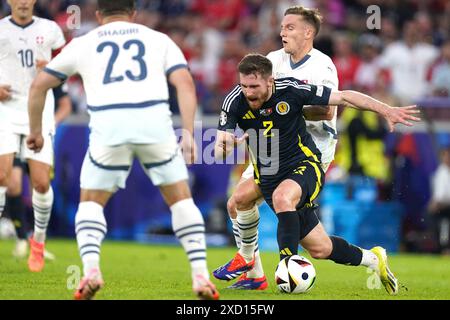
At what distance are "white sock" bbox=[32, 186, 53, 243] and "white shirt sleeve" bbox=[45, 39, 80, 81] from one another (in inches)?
135

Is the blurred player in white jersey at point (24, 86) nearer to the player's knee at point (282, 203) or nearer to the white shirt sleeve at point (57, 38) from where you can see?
the white shirt sleeve at point (57, 38)

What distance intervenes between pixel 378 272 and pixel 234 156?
21.7 ft

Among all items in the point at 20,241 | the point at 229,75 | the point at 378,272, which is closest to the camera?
the point at 378,272

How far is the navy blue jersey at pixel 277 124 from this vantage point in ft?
27.6

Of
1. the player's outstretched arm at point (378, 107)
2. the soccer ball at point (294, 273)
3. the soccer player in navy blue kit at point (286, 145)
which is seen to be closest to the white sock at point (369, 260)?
the soccer player in navy blue kit at point (286, 145)

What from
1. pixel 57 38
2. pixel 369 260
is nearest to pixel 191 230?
pixel 369 260

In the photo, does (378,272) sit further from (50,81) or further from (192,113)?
(50,81)

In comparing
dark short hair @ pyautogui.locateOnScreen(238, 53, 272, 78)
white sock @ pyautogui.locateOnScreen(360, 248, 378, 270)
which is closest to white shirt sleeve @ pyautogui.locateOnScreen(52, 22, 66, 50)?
dark short hair @ pyautogui.locateOnScreen(238, 53, 272, 78)

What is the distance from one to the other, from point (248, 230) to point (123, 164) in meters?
2.15

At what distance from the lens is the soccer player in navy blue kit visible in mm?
8172

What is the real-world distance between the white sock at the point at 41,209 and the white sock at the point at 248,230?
2.51 metres

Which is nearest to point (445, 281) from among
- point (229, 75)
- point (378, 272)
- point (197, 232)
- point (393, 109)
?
point (378, 272)

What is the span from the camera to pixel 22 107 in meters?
10.4
